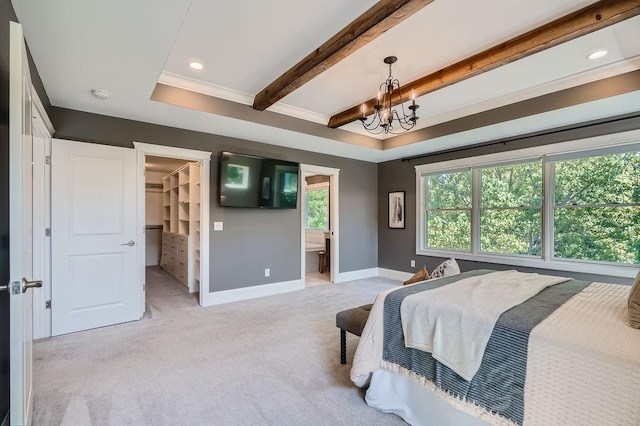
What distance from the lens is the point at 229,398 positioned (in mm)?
2043

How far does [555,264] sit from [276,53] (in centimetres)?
426

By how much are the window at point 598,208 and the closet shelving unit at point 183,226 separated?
5.05 meters

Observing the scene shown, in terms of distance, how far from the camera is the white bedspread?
1.50 metres

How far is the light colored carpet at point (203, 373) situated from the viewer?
73.6 inches

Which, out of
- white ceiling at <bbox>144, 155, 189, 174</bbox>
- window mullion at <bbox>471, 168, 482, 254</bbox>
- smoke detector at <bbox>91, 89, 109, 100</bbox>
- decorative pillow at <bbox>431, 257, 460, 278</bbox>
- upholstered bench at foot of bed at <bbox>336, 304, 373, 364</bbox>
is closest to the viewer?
upholstered bench at foot of bed at <bbox>336, 304, 373, 364</bbox>

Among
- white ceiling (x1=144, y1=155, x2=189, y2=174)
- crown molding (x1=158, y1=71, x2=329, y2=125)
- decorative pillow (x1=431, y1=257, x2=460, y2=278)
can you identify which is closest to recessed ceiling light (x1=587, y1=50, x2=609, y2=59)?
decorative pillow (x1=431, y1=257, x2=460, y2=278)

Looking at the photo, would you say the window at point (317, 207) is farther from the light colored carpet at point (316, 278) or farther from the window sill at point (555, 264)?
the window sill at point (555, 264)

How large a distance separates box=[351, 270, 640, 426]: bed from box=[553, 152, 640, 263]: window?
209 cm

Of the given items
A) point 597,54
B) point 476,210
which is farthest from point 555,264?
point 597,54

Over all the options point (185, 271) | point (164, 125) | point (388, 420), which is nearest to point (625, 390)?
point (388, 420)

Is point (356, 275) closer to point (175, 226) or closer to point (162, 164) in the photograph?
point (175, 226)

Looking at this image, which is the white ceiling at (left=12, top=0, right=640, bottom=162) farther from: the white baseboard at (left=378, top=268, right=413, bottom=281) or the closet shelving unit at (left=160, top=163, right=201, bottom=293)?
the white baseboard at (left=378, top=268, right=413, bottom=281)

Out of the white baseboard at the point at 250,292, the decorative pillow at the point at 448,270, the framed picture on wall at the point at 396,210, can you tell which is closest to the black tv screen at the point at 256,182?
the white baseboard at the point at 250,292

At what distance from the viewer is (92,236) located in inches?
129
